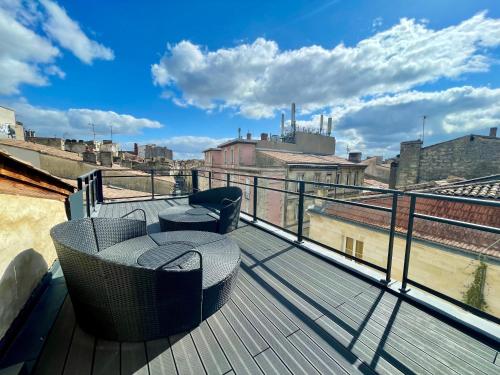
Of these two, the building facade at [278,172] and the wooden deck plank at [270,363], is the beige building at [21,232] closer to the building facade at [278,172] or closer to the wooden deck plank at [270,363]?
the wooden deck plank at [270,363]

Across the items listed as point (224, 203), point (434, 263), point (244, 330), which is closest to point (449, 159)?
point (434, 263)

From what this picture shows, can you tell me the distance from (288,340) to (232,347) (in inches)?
14.9

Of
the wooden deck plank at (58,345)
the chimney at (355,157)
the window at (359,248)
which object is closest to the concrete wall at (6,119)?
the wooden deck plank at (58,345)

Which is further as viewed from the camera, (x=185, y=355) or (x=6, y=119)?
(x=6, y=119)

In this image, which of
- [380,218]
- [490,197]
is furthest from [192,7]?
[490,197]

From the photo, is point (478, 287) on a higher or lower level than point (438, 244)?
lower

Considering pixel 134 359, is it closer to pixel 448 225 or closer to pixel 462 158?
pixel 448 225

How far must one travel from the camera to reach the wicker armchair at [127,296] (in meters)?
1.18

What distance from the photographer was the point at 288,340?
4.58 feet

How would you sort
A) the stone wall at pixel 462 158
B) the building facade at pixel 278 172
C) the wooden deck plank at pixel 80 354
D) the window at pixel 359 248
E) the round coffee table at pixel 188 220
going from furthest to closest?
the building facade at pixel 278 172 → the stone wall at pixel 462 158 → the window at pixel 359 248 → the round coffee table at pixel 188 220 → the wooden deck plank at pixel 80 354

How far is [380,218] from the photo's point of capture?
254 inches

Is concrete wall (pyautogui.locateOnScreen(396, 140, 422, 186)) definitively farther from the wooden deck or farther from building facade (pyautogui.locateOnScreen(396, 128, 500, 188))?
the wooden deck

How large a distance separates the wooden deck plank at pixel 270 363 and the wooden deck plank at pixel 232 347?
3 cm

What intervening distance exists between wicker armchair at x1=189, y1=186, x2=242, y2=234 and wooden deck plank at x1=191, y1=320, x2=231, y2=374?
1.85 meters
